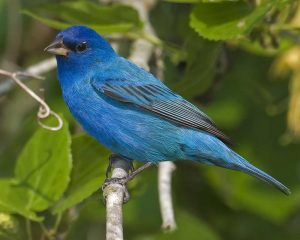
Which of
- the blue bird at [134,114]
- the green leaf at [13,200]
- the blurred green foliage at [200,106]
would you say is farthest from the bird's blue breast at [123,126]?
the green leaf at [13,200]

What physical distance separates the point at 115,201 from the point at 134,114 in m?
1.14

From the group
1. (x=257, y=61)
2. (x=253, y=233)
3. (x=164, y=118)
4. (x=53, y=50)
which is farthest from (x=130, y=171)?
(x=257, y=61)

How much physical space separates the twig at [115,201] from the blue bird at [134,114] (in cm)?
9

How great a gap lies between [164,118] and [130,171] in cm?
37

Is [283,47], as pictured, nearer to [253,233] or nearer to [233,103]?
[233,103]

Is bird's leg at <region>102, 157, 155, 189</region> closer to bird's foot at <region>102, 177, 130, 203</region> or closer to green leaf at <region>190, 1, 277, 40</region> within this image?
bird's foot at <region>102, 177, 130, 203</region>

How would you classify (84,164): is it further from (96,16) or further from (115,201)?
(96,16)

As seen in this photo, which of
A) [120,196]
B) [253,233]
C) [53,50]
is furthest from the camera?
[253,233]

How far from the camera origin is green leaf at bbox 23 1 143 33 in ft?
16.0

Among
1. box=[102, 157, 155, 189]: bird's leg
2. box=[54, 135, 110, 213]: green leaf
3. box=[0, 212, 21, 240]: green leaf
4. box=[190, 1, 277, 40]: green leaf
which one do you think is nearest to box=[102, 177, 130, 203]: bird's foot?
box=[102, 157, 155, 189]: bird's leg

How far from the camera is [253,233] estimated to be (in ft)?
18.7

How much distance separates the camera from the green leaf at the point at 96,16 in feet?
16.0

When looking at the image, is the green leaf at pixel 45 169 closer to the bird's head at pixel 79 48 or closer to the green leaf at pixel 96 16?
the bird's head at pixel 79 48

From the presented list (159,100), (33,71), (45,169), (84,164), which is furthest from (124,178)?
(33,71)
